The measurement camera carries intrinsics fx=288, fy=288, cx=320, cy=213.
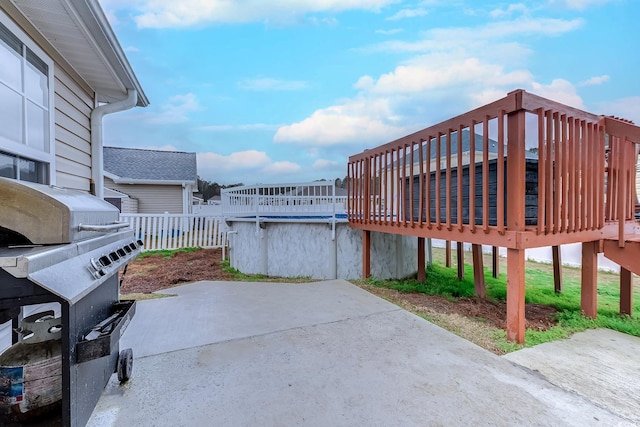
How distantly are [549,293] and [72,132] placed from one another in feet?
23.5

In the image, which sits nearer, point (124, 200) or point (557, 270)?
point (557, 270)

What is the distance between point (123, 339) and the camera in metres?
2.81

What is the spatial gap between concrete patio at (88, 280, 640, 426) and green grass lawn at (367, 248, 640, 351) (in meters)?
0.20

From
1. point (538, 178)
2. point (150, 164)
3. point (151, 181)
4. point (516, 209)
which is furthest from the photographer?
point (150, 164)

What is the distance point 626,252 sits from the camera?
3.42 m

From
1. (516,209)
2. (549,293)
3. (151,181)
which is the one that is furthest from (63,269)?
(151,181)

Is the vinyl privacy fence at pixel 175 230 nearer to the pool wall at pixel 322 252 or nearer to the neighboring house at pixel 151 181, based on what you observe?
the pool wall at pixel 322 252

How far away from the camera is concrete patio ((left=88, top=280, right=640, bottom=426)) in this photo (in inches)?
68.7

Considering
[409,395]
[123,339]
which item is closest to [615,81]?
[409,395]

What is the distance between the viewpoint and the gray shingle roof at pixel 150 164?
45.8ft

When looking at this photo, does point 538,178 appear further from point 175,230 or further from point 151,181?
point 151,181

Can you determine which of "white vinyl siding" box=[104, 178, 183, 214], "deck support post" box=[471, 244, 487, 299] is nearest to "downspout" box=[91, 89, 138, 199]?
"deck support post" box=[471, 244, 487, 299]

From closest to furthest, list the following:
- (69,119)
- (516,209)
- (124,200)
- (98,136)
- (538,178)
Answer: (516,209), (538,178), (69,119), (98,136), (124,200)

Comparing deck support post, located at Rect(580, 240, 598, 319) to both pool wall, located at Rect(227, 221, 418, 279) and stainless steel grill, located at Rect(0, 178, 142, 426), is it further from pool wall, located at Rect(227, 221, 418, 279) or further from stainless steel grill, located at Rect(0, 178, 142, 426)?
stainless steel grill, located at Rect(0, 178, 142, 426)
